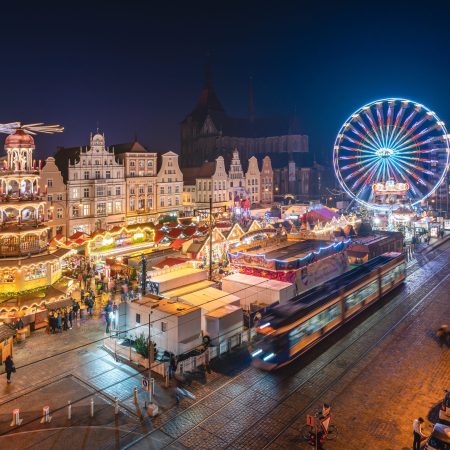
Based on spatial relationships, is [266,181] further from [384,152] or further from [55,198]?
[55,198]

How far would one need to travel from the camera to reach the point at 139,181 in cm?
5862

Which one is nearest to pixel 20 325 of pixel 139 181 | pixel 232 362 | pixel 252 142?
pixel 232 362

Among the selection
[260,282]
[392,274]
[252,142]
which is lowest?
[392,274]

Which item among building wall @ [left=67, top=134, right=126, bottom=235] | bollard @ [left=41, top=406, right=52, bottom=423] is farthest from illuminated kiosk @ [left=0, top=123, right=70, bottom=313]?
building wall @ [left=67, top=134, right=126, bottom=235]

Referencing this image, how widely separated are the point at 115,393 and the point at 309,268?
18890 mm

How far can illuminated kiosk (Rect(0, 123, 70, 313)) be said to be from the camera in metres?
27.8

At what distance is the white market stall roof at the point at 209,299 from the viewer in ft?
82.8

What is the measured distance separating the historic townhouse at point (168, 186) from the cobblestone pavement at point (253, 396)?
37.7 meters

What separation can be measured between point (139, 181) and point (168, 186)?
6.04m

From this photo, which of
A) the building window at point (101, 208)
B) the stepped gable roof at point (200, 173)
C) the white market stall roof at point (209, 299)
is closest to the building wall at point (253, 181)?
the stepped gable roof at point (200, 173)

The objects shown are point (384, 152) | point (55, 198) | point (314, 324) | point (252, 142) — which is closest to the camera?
point (314, 324)

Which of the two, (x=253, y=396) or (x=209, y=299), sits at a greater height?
(x=209, y=299)

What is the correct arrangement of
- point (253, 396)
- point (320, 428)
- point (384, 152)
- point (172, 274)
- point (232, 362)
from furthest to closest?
point (384, 152), point (172, 274), point (232, 362), point (253, 396), point (320, 428)

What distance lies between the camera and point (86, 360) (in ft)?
72.5
